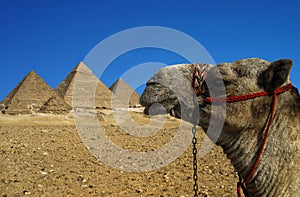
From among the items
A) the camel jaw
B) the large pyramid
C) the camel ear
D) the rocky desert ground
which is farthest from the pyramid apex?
the camel ear

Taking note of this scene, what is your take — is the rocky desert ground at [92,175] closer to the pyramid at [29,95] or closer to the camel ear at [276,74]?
the camel ear at [276,74]

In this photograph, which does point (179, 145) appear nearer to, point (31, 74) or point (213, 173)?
point (213, 173)

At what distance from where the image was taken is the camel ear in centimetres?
284

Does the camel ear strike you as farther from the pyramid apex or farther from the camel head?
the pyramid apex

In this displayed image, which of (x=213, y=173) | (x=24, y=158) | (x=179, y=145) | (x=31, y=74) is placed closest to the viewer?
(x=213, y=173)

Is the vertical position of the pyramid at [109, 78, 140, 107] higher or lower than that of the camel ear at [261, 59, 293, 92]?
higher

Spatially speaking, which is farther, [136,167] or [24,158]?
[24,158]

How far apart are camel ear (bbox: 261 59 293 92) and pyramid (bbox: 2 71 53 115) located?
66.6m

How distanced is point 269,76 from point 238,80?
264 millimetres

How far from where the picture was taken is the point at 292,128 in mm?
3102

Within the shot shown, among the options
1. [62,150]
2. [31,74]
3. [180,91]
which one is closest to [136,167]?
[62,150]

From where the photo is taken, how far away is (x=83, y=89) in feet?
272

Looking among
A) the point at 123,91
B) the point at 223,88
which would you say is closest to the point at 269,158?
the point at 223,88

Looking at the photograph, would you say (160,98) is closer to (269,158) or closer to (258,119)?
(258,119)
